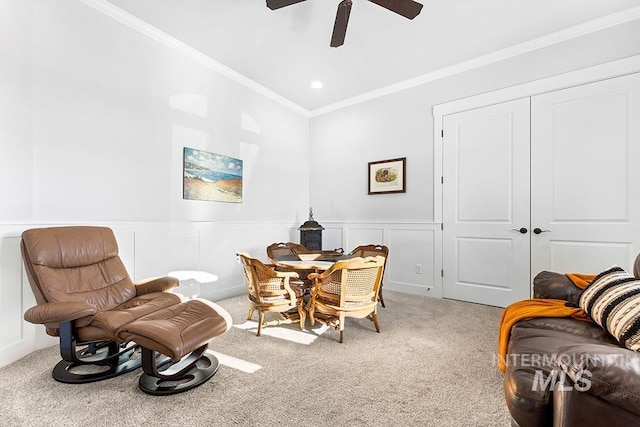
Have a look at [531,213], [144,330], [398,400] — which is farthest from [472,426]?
[531,213]

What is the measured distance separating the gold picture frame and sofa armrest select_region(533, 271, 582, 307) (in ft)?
7.46

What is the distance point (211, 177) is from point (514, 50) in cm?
379

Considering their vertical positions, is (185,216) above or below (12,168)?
below

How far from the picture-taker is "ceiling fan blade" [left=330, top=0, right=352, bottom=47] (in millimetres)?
2371

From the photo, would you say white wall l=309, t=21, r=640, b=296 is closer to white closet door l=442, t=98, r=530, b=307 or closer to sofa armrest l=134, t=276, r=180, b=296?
white closet door l=442, t=98, r=530, b=307

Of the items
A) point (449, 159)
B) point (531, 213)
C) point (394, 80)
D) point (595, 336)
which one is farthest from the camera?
point (394, 80)

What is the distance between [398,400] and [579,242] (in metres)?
2.70

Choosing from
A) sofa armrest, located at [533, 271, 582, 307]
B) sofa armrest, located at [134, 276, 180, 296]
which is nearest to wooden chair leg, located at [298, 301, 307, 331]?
sofa armrest, located at [134, 276, 180, 296]

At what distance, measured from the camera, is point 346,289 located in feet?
8.31

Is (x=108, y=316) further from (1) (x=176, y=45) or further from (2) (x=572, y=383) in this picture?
(1) (x=176, y=45)

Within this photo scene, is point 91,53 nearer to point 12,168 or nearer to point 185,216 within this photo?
point 12,168

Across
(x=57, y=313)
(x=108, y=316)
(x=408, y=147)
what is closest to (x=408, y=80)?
(x=408, y=147)

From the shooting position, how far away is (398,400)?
173cm

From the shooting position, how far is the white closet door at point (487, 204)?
3.43 m
